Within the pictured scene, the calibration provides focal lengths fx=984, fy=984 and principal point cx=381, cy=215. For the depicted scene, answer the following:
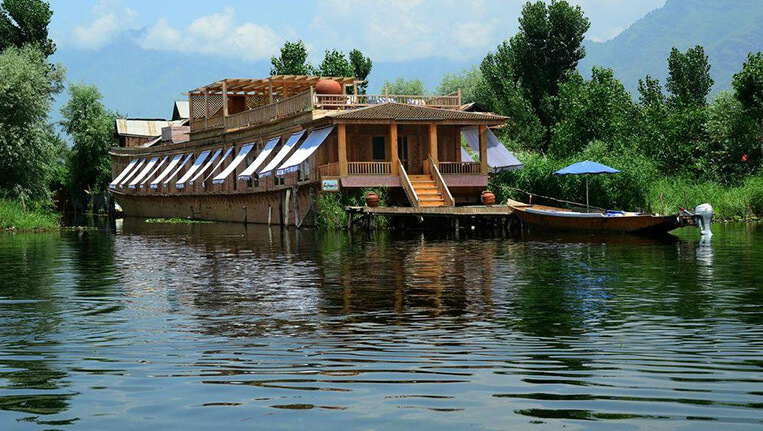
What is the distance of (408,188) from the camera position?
144ft

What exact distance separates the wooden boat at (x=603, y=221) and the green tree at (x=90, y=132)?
54.6 metres

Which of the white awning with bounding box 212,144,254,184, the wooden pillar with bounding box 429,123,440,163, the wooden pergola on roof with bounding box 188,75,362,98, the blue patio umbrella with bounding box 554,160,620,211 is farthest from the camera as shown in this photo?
the wooden pergola on roof with bounding box 188,75,362,98

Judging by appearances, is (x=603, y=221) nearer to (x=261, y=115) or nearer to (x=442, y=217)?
(x=442, y=217)

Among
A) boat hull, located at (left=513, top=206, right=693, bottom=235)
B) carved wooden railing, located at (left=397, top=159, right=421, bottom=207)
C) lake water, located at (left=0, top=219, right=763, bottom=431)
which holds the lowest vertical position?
→ lake water, located at (left=0, top=219, right=763, bottom=431)

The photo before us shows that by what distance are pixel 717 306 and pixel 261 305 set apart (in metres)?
7.01

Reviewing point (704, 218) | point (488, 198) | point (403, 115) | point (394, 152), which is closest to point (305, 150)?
point (394, 152)

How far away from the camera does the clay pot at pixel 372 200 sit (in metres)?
42.2

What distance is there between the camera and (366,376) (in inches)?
367

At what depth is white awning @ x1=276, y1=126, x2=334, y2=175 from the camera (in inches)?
1741

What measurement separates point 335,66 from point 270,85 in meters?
34.9

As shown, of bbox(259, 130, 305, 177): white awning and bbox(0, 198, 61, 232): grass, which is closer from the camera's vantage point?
bbox(0, 198, 61, 232): grass

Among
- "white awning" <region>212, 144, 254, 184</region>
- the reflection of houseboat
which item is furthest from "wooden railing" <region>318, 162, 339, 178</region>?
"white awning" <region>212, 144, 254, 184</region>

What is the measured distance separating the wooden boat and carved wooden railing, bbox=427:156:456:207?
4.05 meters

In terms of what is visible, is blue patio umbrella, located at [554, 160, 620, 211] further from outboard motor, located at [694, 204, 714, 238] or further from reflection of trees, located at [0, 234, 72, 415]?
reflection of trees, located at [0, 234, 72, 415]
